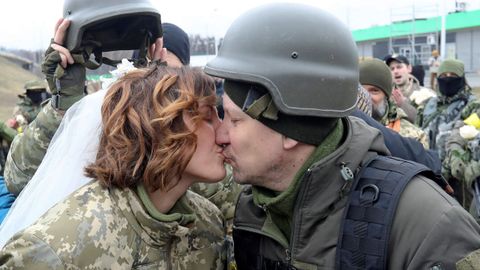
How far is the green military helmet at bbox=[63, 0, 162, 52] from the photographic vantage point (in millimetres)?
3125

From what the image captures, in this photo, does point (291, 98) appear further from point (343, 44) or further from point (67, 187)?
point (67, 187)

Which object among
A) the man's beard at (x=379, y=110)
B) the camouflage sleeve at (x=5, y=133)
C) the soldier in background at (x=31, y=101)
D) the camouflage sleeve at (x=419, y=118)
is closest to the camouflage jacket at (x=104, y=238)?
the man's beard at (x=379, y=110)

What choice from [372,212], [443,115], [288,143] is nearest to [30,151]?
[288,143]

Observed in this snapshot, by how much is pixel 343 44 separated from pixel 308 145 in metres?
0.44

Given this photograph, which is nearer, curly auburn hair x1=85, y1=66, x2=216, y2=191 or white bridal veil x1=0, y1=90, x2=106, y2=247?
curly auburn hair x1=85, y1=66, x2=216, y2=191

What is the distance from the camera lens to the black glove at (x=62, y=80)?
10.2 ft

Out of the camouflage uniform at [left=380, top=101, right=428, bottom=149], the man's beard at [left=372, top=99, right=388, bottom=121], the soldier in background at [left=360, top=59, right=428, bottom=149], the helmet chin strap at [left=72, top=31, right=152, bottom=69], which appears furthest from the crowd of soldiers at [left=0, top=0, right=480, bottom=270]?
the camouflage uniform at [left=380, top=101, right=428, bottom=149]

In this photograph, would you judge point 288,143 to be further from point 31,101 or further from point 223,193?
point 31,101

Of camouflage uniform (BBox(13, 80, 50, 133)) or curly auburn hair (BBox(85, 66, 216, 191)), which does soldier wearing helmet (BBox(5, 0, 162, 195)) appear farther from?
camouflage uniform (BBox(13, 80, 50, 133))

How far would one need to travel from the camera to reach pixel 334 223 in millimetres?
2004

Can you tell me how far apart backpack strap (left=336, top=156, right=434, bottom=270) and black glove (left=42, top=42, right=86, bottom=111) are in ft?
5.94

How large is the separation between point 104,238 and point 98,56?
1737mm

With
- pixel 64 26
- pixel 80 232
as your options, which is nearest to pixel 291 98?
pixel 80 232

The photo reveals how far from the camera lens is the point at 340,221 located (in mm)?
1988
